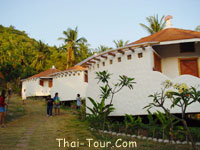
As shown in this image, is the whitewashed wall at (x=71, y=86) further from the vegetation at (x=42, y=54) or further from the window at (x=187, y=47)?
the vegetation at (x=42, y=54)

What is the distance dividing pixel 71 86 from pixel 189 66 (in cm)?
1198

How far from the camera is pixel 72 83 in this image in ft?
64.0

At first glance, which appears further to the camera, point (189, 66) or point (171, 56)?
point (171, 56)

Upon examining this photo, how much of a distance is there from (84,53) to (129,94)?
24884 millimetres

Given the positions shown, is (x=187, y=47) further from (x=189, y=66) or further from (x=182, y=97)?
(x=182, y=97)

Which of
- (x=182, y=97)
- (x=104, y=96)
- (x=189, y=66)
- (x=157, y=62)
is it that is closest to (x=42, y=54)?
(x=157, y=62)

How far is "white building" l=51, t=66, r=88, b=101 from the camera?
19.0 metres

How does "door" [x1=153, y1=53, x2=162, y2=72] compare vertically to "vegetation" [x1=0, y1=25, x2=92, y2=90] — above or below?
below

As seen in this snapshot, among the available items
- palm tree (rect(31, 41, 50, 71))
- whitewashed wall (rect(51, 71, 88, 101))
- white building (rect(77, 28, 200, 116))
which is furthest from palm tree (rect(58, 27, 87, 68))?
white building (rect(77, 28, 200, 116))

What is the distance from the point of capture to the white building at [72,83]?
62.5ft

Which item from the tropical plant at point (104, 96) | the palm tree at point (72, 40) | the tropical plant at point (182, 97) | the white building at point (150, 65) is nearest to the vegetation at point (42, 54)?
the palm tree at point (72, 40)

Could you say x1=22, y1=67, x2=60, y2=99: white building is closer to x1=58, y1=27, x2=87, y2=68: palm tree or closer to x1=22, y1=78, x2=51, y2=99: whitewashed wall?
x1=22, y1=78, x2=51, y2=99: whitewashed wall

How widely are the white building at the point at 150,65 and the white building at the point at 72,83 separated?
24.0 ft

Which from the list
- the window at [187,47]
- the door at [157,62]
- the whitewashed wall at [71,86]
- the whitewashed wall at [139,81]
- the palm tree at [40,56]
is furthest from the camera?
the palm tree at [40,56]
